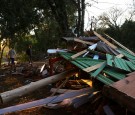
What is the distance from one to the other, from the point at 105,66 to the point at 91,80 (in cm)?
80

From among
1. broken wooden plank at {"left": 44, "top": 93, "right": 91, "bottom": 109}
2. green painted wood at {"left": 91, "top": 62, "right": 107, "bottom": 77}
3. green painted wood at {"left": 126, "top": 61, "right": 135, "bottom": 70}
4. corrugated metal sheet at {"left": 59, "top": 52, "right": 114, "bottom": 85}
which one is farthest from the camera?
green painted wood at {"left": 126, "top": 61, "right": 135, "bottom": 70}

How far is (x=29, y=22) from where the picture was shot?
19.6 metres

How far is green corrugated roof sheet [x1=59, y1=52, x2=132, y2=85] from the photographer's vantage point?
779 centimetres

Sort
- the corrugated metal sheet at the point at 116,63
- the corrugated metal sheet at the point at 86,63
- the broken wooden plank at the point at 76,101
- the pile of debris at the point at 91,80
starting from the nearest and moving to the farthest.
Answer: the pile of debris at the point at 91,80 < the broken wooden plank at the point at 76,101 < the corrugated metal sheet at the point at 86,63 < the corrugated metal sheet at the point at 116,63

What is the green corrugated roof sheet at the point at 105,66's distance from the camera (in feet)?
25.5

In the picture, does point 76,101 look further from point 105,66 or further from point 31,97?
point 31,97

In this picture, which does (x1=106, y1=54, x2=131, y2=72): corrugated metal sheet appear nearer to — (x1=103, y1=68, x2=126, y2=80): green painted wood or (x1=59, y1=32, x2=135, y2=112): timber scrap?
(x1=59, y1=32, x2=135, y2=112): timber scrap

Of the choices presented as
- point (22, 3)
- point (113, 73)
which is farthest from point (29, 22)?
point (113, 73)

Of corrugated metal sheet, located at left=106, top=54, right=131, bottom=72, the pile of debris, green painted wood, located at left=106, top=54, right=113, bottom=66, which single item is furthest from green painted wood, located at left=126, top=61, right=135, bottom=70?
green painted wood, located at left=106, top=54, right=113, bottom=66

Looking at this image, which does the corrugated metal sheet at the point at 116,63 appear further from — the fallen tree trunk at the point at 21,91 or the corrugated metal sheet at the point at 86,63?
the fallen tree trunk at the point at 21,91

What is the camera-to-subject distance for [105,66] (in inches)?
341

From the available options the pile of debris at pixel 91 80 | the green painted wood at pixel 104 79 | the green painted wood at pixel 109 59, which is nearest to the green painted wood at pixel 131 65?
the pile of debris at pixel 91 80

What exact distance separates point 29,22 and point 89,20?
208 inches

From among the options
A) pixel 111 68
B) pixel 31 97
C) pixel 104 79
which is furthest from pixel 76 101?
pixel 31 97
